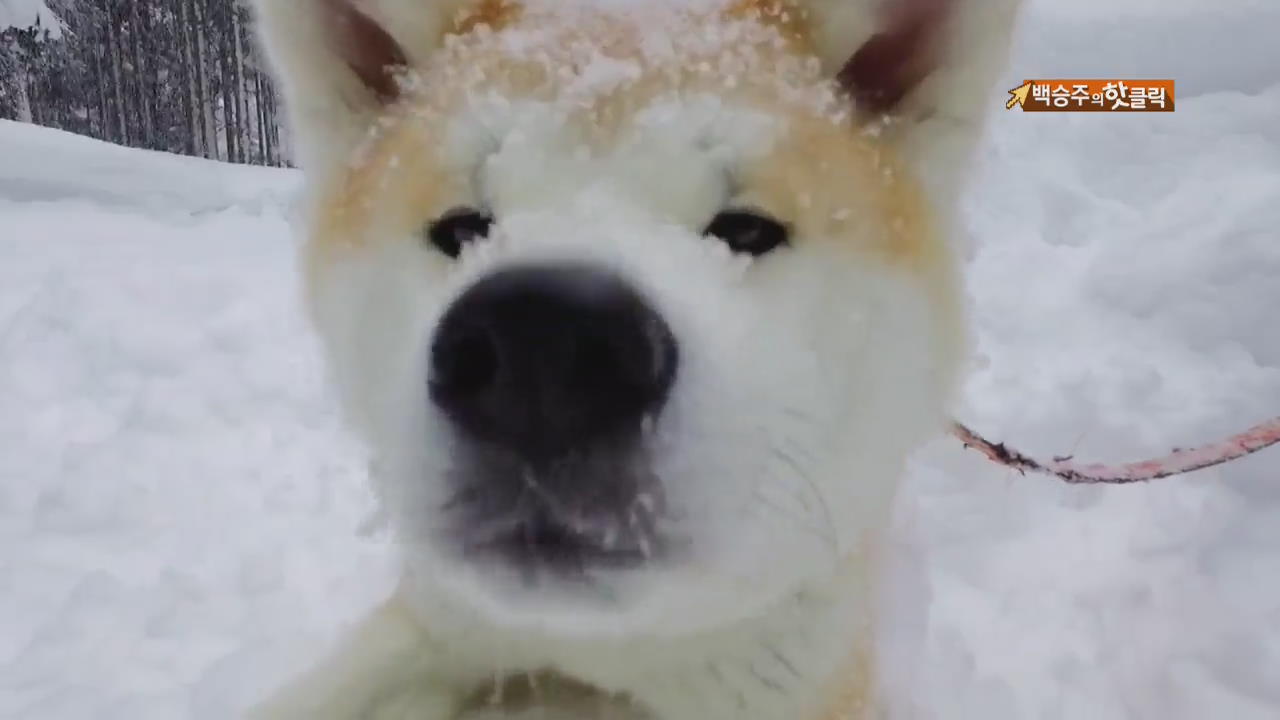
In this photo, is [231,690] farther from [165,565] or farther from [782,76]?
[782,76]

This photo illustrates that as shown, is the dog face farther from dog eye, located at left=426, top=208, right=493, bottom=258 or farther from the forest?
the forest

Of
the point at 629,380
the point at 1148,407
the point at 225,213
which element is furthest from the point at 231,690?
the point at 225,213

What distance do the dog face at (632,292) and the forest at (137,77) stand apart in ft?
38.0

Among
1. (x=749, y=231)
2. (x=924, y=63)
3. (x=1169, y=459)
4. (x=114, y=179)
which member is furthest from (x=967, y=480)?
(x=114, y=179)

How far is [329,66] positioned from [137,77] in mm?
13755

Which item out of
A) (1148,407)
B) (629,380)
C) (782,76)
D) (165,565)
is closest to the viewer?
(629,380)

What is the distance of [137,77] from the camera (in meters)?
12.8

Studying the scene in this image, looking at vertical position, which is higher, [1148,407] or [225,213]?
[225,213]

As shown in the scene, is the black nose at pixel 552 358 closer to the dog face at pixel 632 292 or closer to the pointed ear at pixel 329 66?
the dog face at pixel 632 292

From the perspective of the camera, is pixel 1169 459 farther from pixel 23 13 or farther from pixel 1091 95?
pixel 23 13

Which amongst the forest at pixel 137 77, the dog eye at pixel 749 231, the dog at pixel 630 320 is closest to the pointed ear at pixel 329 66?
the dog at pixel 630 320

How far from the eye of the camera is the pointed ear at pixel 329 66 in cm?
121

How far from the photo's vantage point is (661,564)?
0.86 meters

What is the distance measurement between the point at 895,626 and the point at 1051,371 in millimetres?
1442
